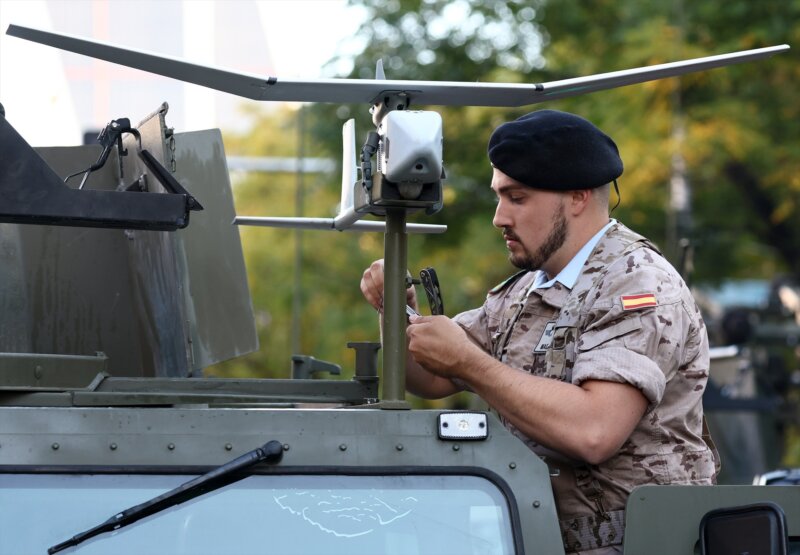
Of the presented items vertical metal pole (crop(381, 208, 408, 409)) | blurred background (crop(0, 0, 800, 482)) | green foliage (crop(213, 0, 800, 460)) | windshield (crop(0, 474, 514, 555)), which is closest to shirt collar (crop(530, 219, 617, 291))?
vertical metal pole (crop(381, 208, 408, 409))

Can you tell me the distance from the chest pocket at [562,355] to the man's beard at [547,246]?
236mm

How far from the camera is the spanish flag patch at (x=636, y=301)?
3.33 meters

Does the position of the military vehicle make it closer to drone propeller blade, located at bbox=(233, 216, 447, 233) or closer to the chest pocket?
the chest pocket

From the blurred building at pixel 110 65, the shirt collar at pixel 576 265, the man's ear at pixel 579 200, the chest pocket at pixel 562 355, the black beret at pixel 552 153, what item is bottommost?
the chest pocket at pixel 562 355

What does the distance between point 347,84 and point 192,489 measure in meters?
0.88

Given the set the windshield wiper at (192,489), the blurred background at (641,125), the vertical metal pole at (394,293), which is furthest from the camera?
the blurred background at (641,125)

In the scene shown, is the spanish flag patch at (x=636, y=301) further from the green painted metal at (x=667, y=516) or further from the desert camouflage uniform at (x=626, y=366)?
the green painted metal at (x=667, y=516)

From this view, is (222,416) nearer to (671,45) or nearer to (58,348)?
(58,348)

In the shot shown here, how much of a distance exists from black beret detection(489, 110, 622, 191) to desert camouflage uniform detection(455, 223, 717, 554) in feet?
0.66

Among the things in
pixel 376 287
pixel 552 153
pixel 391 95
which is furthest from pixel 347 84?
pixel 376 287

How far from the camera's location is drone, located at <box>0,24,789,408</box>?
288 centimetres

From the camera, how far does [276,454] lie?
9.32ft

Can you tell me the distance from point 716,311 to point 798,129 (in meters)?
3.80

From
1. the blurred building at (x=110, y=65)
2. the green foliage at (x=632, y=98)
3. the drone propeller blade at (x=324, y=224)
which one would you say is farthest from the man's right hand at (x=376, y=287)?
the green foliage at (x=632, y=98)
